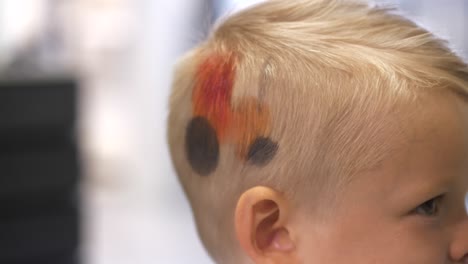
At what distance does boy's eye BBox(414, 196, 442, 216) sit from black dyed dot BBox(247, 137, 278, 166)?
141mm

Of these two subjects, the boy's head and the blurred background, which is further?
the blurred background

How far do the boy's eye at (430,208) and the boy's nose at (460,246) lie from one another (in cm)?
3

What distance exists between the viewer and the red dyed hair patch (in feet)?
2.28

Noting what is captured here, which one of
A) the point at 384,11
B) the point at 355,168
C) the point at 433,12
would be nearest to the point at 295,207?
the point at 355,168

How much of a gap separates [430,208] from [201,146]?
0.23 metres

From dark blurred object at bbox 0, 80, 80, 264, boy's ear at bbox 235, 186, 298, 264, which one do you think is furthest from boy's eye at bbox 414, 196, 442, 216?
dark blurred object at bbox 0, 80, 80, 264

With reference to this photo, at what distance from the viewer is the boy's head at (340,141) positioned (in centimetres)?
66

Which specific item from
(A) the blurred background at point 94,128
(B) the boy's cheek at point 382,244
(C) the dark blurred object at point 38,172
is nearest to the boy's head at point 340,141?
(B) the boy's cheek at point 382,244

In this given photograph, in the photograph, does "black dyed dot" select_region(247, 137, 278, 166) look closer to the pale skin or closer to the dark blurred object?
the pale skin

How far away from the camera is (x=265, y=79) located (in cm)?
70

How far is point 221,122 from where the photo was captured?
0.72 meters

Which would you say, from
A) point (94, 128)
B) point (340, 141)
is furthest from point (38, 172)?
point (340, 141)

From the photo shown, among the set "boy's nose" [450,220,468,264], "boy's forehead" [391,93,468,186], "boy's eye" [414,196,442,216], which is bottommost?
"boy's nose" [450,220,468,264]

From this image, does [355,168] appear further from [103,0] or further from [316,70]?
[103,0]
